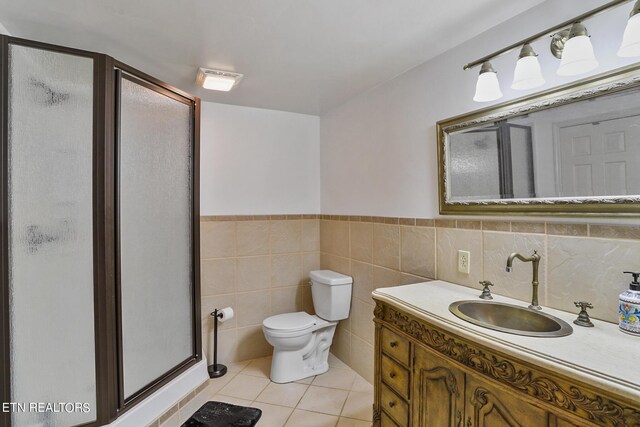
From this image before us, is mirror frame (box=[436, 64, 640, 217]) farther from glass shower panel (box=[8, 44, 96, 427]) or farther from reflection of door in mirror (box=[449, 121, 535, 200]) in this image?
glass shower panel (box=[8, 44, 96, 427])

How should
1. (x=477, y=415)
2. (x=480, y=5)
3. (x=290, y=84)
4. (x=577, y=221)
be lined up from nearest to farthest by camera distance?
(x=477, y=415), (x=577, y=221), (x=480, y=5), (x=290, y=84)

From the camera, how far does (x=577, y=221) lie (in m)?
1.17

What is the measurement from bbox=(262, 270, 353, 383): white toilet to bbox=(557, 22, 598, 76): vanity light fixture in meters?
1.85

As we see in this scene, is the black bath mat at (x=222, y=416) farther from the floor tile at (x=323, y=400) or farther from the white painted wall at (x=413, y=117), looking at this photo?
the white painted wall at (x=413, y=117)

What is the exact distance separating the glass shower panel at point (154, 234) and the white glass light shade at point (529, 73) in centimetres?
176

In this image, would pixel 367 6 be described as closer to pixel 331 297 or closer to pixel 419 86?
pixel 419 86

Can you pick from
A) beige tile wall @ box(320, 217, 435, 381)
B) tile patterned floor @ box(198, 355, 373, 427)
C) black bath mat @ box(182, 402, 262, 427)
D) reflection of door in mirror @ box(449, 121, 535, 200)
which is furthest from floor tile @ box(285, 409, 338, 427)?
reflection of door in mirror @ box(449, 121, 535, 200)

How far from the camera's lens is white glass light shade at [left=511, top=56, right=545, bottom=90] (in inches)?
47.1

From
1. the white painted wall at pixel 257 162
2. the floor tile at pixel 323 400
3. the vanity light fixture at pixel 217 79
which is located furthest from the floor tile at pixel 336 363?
the vanity light fixture at pixel 217 79

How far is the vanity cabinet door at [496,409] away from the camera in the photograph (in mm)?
876

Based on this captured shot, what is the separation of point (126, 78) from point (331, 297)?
1.90 m

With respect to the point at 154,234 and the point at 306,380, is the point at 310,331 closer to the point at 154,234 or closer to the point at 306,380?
the point at 306,380

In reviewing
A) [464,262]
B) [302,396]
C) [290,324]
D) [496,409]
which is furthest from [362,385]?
[496,409]

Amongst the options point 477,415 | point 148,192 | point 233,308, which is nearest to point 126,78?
point 148,192
